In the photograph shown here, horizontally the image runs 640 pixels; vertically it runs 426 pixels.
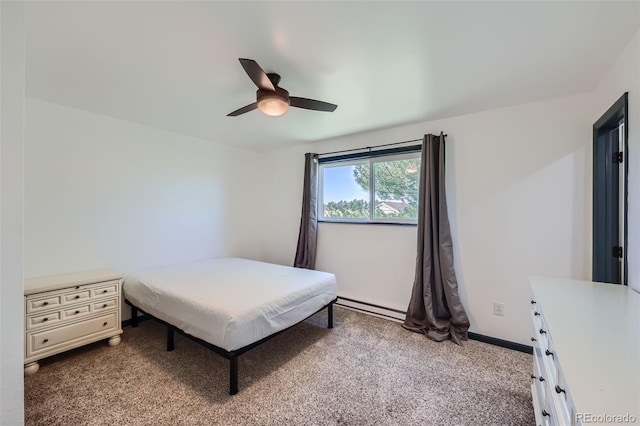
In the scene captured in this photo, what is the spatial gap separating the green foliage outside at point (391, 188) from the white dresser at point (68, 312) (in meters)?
2.75

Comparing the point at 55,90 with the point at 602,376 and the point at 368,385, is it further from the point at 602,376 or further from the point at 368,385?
the point at 602,376

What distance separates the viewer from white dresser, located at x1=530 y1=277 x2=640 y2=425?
63 centimetres

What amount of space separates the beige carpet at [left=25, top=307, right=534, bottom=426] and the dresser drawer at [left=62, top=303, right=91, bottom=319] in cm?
36

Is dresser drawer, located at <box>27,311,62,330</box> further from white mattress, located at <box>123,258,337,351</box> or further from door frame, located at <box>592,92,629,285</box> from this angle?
door frame, located at <box>592,92,629,285</box>

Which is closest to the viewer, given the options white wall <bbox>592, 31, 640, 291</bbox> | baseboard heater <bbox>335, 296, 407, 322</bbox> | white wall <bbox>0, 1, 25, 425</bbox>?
white wall <bbox>0, 1, 25, 425</bbox>

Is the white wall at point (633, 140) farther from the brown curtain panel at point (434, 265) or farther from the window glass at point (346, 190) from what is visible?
the window glass at point (346, 190)

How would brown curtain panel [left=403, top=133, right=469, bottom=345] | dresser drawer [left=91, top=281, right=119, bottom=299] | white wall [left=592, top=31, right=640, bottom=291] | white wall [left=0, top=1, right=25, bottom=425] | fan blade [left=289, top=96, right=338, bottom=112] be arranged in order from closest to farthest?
white wall [left=0, top=1, right=25, bottom=425] < white wall [left=592, top=31, right=640, bottom=291] < fan blade [left=289, top=96, right=338, bottom=112] < dresser drawer [left=91, top=281, right=119, bottom=299] < brown curtain panel [left=403, top=133, right=469, bottom=345]

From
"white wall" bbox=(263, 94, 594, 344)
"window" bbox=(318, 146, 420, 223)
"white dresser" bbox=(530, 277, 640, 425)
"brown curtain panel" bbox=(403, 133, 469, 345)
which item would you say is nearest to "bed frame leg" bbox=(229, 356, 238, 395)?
"white dresser" bbox=(530, 277, 640, 425)

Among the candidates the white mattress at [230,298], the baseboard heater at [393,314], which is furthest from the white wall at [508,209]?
the white mattress at [230,298]

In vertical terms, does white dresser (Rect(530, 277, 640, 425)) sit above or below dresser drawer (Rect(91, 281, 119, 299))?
above

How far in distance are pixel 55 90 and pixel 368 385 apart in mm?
3463

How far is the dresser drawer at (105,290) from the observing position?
2.30m

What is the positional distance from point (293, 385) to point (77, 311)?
1970 millimetres

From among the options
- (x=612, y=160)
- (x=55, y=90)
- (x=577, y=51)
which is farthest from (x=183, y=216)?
(x=612, y=160)
